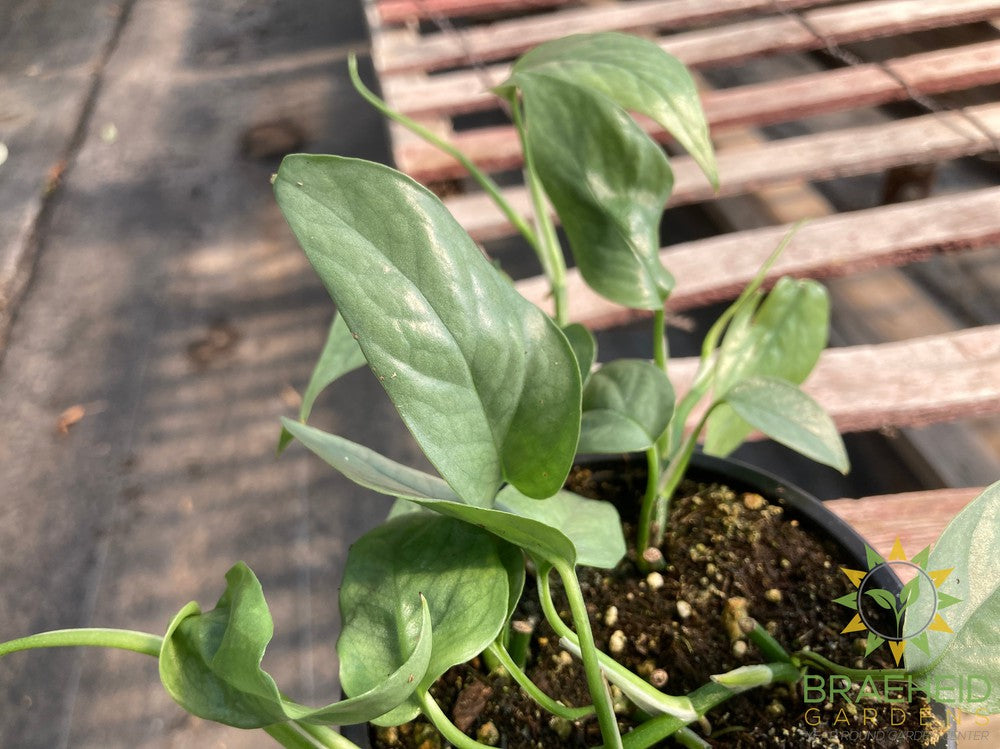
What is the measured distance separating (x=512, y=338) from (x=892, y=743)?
0.95 ft

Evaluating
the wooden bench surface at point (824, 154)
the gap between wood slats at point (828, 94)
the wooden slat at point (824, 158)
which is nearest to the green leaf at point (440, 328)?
the wooden bench surface at point (824, 154)

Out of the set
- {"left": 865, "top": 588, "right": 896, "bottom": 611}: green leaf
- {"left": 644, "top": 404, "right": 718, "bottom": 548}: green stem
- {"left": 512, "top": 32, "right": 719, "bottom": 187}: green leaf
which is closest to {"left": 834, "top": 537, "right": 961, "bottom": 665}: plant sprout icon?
{"left": 865, "top": 588, "right": 896, "bottom": 611}: green leaf

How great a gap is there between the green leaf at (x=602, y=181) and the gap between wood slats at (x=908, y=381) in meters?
0.25

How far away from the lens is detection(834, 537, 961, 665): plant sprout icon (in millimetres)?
367

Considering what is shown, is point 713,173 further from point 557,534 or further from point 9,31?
point 9,31

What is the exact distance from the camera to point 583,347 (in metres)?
0.43

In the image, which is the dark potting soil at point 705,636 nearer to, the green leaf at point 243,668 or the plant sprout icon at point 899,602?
the plant sprout icon at point 899,602

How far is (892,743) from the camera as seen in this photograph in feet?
1.34

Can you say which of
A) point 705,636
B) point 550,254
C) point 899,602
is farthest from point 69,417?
point 899,602

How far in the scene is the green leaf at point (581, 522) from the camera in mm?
374

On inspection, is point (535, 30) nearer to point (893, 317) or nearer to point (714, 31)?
point (714, 31)

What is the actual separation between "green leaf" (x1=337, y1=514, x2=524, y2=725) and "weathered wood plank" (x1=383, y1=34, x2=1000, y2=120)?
2.13 ft

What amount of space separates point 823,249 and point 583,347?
0.48 m

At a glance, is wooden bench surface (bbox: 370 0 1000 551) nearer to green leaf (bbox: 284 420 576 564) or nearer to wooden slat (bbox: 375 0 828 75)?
wooden slat (bbox: 375 0 828 75)
